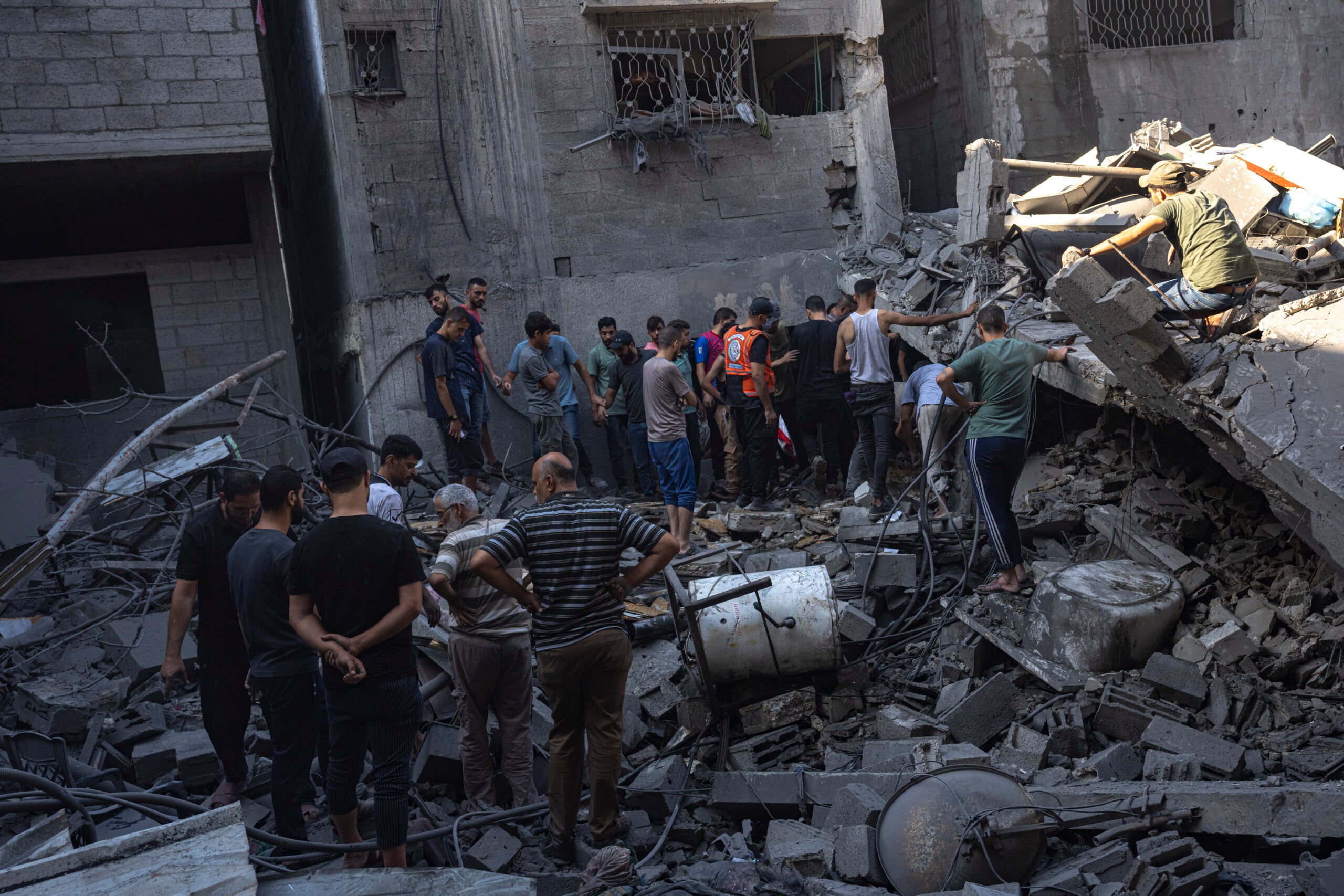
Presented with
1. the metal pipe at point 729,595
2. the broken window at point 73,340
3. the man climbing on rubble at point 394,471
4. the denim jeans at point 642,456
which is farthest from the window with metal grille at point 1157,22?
the broken window at point 73,340

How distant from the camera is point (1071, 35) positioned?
42.9 ft

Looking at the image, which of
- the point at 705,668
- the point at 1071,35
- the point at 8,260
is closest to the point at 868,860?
the point at 705,668

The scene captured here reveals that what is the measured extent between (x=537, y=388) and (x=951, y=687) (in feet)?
16.4

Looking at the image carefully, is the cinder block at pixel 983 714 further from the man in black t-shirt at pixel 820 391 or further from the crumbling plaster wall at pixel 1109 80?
the crumbling plaster wall at pixel 1109 80

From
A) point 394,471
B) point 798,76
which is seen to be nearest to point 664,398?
point 394,471

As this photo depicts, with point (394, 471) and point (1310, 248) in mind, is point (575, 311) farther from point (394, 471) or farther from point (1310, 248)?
point (1310, 248)

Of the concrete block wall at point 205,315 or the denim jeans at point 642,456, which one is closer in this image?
the denim jeans at point 642,456

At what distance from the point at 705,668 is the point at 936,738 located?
1.32 m

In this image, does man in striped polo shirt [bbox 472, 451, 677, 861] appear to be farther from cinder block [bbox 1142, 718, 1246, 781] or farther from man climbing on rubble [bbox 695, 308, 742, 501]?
man climbing on rubble [bbox 695, 308, 742, 501]

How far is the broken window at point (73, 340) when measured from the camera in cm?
1134

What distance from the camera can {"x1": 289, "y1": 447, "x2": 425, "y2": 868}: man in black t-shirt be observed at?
12.9ft

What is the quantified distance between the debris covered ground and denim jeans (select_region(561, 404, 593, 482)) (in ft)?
6.86

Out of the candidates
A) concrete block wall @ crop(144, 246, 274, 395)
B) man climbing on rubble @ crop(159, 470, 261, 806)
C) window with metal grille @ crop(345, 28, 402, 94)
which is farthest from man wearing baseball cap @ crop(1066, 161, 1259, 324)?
concrete block wall @ crop(144, 246, 274, 395)

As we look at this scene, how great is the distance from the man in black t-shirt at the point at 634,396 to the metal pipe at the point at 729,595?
12.7 ft
